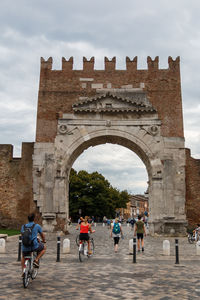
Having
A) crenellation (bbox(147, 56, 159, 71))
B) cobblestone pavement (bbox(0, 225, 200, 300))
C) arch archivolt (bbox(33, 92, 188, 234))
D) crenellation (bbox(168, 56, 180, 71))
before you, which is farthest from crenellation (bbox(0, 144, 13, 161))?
cobblestone pavement (bbox(0, 225, 200, 300))

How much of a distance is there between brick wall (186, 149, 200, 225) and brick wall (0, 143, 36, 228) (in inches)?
336

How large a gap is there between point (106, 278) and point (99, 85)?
14.1m

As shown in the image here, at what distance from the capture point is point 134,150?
20109mm

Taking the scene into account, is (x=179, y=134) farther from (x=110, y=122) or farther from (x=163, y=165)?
(x=110, y=122)

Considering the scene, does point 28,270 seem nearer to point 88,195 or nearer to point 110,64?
point 110,64

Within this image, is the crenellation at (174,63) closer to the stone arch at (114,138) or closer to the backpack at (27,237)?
the stone arch at (114,138)

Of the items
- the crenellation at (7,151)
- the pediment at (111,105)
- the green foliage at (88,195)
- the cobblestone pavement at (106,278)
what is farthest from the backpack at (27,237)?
the green foliage at (88,195)

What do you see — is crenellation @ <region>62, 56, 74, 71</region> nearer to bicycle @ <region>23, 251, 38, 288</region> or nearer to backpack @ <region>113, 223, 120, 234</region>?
backpack @ <region>113, 223, 120, 234</region>

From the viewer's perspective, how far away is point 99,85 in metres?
19.4

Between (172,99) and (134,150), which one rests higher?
(172,99)

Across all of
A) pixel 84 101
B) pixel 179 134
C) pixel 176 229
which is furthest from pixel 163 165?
pixel 84 101

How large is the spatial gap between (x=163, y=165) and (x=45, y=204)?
6.42m

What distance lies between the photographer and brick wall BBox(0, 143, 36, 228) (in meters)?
19.0

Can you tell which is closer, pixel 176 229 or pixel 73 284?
pixel 73 284
